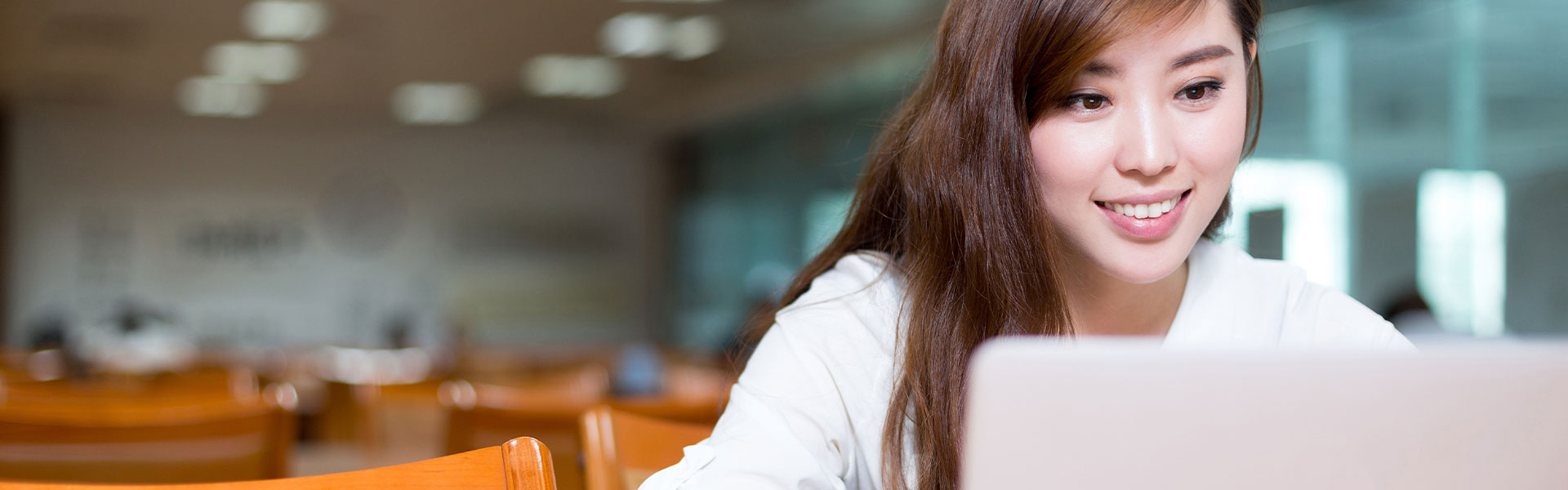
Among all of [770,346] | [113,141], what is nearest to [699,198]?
[113,141]

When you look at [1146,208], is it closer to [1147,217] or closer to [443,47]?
[1147,217]

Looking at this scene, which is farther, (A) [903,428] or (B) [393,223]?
(B) [393,223]

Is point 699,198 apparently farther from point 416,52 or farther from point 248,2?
point 248,2

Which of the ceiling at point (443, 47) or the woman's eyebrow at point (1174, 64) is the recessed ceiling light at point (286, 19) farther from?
the woman's eyebrow at point (1174, 64)

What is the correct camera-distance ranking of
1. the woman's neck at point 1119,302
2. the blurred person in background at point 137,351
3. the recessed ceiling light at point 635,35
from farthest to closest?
the recessed ceiling light at point 635,35 → the blurred person in background at point 137,351 → the woman's neck at point 1119,302

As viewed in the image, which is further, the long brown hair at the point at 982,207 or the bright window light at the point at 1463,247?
the bright window light at the point at 1463,247

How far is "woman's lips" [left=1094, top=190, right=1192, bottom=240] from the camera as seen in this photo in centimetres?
90

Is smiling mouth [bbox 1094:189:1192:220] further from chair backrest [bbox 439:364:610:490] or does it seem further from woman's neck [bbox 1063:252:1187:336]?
chair backrest [bbox 439:364:610:490]

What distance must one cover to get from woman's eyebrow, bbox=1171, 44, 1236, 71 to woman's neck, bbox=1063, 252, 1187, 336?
21 centimetres

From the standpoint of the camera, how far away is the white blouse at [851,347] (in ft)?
2.82

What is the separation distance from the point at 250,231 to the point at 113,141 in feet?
4.85

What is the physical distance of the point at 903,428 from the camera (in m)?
0.91

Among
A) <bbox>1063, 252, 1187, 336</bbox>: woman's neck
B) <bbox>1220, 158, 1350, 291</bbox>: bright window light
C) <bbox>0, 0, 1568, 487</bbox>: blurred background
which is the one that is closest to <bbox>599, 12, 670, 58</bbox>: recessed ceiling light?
<bbox>0, 0, 1568, 487</bbox>: blurred background

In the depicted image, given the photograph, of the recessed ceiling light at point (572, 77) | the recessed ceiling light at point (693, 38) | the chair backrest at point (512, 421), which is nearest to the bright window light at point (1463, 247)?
the chair backrest at point (512, 421)
